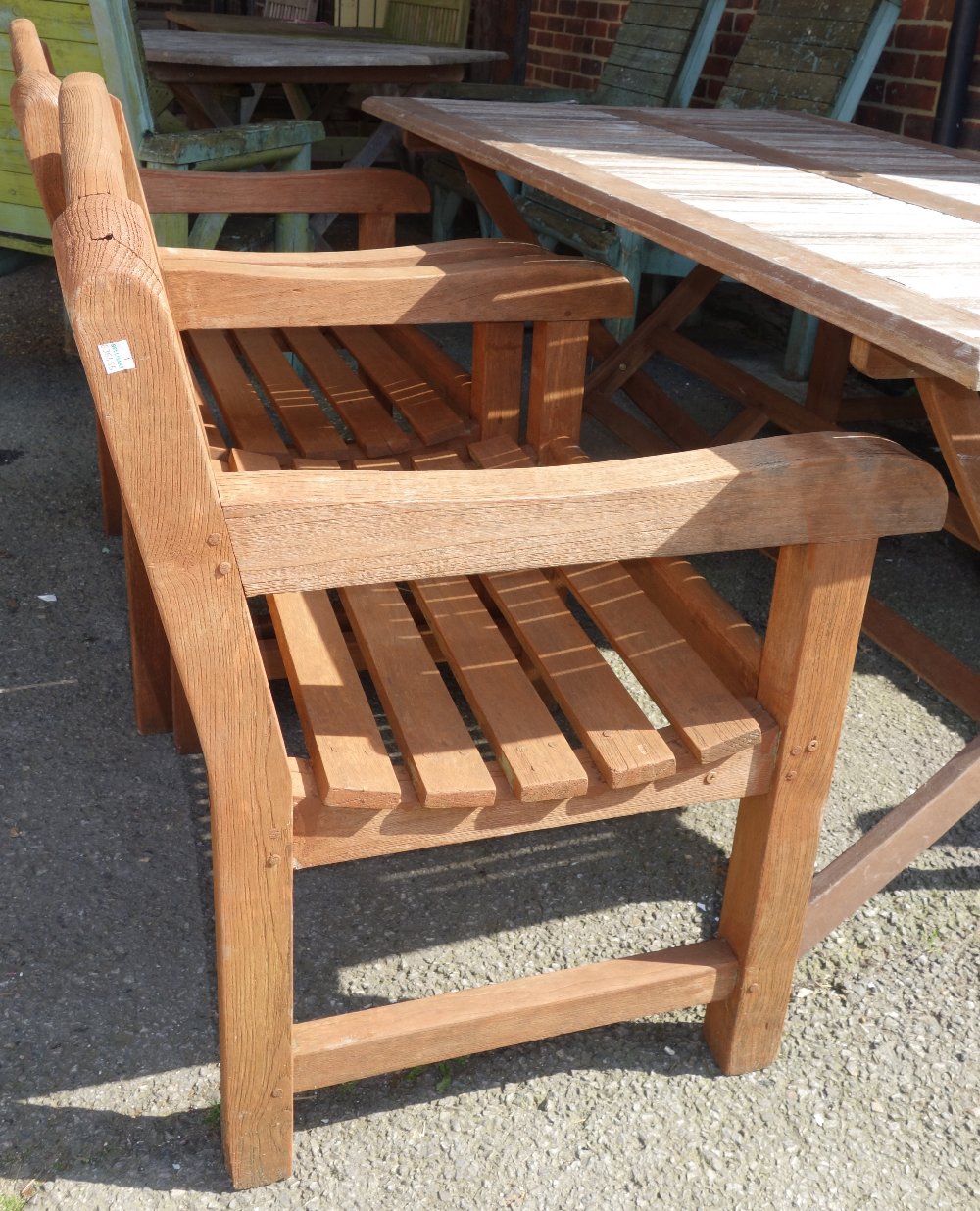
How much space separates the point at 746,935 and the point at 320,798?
589mm

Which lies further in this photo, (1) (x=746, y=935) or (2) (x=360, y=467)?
(2) (x=360, y=467)

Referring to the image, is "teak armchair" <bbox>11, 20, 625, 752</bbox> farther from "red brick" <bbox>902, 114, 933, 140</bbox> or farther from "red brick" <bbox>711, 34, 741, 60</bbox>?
"red brick" <bbox>711, 34, 741, 60</bbox>

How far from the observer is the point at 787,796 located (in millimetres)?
1486

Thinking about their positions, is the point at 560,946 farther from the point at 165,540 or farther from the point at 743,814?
the point at 165,540

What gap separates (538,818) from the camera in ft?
4.57

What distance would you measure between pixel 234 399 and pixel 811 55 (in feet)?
8.54

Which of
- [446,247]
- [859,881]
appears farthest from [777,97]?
[859,881]

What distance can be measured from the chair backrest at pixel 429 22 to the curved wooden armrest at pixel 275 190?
3.30m

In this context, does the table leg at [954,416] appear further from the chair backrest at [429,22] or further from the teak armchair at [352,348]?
the chair backrest at [429,22]

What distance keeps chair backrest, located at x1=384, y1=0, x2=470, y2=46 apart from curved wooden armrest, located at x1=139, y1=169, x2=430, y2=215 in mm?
3299

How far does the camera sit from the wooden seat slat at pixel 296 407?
217 cm

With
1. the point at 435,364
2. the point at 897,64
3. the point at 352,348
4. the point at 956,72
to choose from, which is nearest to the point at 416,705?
the point at 435,364

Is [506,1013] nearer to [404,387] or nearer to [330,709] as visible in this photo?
[330,709]

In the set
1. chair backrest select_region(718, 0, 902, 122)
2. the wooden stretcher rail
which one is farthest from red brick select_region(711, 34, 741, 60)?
the wooden stretcher rail
